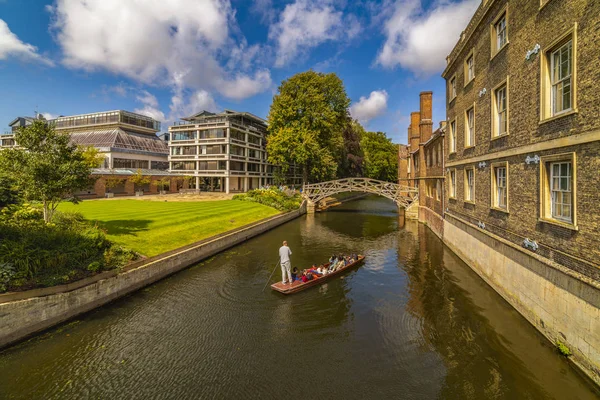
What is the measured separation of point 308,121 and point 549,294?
4083 cm

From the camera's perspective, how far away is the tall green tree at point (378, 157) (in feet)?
251

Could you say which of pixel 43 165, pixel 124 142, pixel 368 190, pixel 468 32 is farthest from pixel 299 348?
pixel 124 142

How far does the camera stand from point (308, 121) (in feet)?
152

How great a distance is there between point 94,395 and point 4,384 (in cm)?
249

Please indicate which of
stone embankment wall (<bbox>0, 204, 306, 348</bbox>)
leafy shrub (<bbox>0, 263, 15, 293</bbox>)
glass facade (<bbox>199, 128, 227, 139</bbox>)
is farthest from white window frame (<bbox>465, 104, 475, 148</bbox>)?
glass facade (<bbox>199, 128, 227, 139</bbox>)

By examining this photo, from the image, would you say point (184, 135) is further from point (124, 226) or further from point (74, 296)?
point (74, 296)

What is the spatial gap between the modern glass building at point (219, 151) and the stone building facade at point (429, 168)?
25.5 meters

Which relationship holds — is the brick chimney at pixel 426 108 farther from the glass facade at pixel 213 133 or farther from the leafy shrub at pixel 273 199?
the glass facade at pixel 213 133

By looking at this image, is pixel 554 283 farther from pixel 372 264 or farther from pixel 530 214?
pixel 372 264

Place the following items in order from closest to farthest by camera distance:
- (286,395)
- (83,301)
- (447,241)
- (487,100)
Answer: (286,395)
(83,301)
(487,100)
(447,241)

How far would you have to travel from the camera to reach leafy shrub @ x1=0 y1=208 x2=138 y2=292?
1038 centimetres

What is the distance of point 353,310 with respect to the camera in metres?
12.2

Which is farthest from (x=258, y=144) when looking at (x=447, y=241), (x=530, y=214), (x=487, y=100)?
(x=530, y=214)

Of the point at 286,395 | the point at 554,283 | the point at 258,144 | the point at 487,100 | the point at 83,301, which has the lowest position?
the point at 286,395
